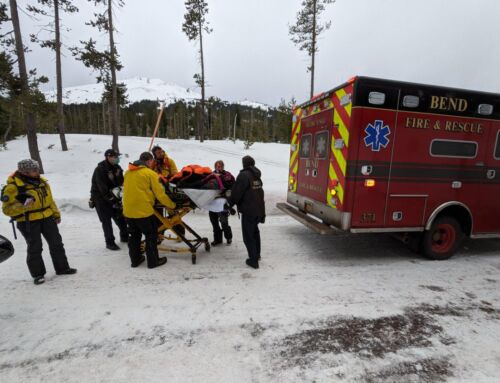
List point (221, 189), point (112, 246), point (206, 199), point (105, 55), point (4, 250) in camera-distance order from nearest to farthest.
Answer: point (4, 250) < point (206, 199) < point (221, 189) < point (112, 246) < point (105, 55)

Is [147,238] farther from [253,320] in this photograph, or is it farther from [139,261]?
[253,320]

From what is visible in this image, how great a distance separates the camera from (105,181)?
17.2ft

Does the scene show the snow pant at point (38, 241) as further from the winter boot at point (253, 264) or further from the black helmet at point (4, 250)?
the winter boot at point (253, 264)

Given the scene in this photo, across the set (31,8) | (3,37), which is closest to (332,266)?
(3,37)

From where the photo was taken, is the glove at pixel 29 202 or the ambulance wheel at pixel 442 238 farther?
the ambulance wheel at pixel 442 238

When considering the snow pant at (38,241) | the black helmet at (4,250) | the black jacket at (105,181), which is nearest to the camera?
the black helmet at (4,250)

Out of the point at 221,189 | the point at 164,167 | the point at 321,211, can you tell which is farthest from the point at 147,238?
the point at 321,211

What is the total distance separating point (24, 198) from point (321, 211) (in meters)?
4.45

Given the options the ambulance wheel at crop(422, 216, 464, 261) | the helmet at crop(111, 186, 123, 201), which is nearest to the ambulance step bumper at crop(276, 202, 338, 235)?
the ambulance wheel at crop(422, 216, 464, 261)

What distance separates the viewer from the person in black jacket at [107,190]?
519cm

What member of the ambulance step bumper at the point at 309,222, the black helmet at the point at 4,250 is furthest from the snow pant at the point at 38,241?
the ambulance step bumper at the point at 309,222

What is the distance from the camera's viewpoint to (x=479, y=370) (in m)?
2.56

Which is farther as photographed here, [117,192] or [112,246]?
[112,246]

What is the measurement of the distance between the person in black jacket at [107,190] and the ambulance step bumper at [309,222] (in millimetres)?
3322
